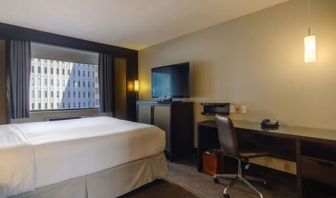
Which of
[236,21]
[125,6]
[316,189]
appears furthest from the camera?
[236,21]

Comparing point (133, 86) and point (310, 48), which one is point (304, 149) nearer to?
point (310, 48)

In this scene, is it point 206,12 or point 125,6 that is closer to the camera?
point 125,6

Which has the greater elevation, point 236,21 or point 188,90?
point 236,21

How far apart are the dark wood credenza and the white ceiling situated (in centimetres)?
137

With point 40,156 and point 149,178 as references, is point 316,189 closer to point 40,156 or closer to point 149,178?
point 149,178

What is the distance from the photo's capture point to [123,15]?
9.64ft

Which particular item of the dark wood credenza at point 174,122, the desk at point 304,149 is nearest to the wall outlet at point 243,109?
the desk at point 304,149

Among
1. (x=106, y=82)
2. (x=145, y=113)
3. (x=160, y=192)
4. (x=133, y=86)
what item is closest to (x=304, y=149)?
(x=160, y=192)

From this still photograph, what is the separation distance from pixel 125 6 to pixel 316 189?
310 cm

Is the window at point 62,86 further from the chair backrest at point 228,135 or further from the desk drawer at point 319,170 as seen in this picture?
the desk drawer at point 319,170

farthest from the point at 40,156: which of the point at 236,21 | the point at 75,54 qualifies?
the point at 75,54

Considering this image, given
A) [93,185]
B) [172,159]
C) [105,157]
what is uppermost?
[105,157]

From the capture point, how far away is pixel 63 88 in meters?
→ 4.52

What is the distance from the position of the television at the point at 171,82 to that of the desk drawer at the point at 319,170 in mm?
2050
